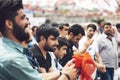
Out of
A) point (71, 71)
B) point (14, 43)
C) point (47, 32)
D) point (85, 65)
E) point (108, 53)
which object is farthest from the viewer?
point (108, 53)

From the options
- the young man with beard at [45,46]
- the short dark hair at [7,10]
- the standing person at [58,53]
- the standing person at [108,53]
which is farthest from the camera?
the standing person at [108,53]

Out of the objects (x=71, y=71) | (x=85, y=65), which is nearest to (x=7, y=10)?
(x=71, y=71)

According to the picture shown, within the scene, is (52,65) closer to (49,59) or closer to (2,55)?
(49,59)

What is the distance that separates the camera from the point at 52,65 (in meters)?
4.82

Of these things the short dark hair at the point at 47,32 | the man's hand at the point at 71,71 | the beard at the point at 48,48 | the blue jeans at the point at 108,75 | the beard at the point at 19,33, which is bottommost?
the blue jeans at the point at 108,75

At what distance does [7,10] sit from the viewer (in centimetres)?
241

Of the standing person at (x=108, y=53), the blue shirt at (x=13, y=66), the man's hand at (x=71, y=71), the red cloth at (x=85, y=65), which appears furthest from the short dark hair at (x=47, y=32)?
the standing person at (x=108, y=53)

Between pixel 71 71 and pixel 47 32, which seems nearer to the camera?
pixel 71 71

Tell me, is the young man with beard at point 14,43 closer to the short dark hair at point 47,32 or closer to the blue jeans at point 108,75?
the short dark hair at point 47,32

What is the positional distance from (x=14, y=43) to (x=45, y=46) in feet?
7.89

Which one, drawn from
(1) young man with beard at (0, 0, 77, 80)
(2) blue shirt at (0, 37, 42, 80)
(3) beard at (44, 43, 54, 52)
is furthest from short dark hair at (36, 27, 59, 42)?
(2) blue shirt at (0, 37, 42, 80)

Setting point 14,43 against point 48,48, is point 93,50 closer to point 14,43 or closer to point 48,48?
point 48,48

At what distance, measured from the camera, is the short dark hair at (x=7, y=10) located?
2391 millimetres

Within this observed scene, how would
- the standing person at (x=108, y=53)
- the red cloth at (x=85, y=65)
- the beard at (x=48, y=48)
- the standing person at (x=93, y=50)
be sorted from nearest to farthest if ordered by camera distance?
the red cloth at (x=85, y=65) → the beard at (x=48, y=48) → the standing person at (x=93, y=50) → the standing person at (x=108, y=53)
